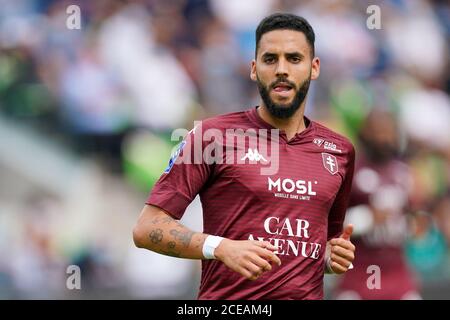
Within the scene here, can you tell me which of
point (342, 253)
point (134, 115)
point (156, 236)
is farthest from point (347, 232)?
point (134, 115)

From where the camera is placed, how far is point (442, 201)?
32.3 feet

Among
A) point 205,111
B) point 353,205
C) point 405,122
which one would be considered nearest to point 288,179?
point 353,205

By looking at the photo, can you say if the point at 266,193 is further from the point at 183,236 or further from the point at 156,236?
the point at 156,236

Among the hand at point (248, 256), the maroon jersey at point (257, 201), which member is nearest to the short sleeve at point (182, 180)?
the maroon jersey at point (257, 201)

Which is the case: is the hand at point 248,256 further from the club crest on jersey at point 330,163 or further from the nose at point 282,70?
the nose at point 282,70

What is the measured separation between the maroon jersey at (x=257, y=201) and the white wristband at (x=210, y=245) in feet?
0.81

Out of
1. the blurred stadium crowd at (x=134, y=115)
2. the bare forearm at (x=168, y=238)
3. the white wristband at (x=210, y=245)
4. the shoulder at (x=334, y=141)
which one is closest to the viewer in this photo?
the white wristband at (x=210, y=245)

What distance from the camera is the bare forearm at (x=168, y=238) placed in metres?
4.20

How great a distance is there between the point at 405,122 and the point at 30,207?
416 centimetres

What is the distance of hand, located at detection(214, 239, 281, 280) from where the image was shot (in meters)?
3.88

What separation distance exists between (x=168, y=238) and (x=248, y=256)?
496 millimetres

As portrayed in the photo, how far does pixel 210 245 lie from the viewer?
4.11 m

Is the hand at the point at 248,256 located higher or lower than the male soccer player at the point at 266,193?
lower

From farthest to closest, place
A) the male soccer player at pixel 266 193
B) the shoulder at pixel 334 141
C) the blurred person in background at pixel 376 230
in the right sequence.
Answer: the blurred person in background at pixel 376 230
the shoulder at pixel 334 141
the male soccer player at pixel 266 193
